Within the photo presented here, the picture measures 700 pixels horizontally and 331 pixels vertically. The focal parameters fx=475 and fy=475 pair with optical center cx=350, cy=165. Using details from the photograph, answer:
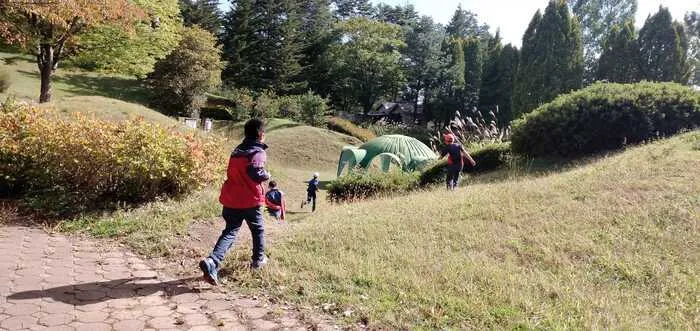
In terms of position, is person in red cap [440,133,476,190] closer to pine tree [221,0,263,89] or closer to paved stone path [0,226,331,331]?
paved stone path [0,226,331,331]

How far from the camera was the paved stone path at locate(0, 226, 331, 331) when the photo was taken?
11.8ft

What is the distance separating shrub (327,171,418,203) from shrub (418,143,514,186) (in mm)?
371

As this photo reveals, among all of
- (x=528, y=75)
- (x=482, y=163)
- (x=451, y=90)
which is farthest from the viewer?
(x=451, y=90)

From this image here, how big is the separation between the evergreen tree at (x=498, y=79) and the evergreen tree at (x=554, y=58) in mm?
6098

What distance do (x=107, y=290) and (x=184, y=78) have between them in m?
25.7

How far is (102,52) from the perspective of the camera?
20172 millimetres

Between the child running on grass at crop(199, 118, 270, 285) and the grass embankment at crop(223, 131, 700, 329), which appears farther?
the child running on grass at crop(199, 118, 270, 285)

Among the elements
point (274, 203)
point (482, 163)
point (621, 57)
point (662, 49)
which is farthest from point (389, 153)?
point (662, 49)

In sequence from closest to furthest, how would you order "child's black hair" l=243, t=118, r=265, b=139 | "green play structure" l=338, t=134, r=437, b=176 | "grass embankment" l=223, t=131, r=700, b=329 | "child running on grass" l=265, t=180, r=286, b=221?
"grass embankment" l=223, t=131, r=700, b=329, "child's black hair" l=243, t=118, r=265, b=139, "child running on grass" l=265, t=180, r=286, b=221, "green play structure" l=338, t=134, r=437, b=176

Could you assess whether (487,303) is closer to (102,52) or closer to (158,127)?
(158,127)

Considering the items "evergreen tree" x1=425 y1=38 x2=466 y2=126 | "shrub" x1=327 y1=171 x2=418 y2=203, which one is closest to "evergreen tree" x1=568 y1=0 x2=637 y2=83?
"evergreen tree" x1=425 y1=38 x2=466 y2=126

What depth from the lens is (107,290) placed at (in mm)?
4207

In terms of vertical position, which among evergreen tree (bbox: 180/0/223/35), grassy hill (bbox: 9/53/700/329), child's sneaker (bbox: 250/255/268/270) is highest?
evergreen tree (bbox: 180/0/223/35)

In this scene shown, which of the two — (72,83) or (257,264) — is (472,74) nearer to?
(72,83)
